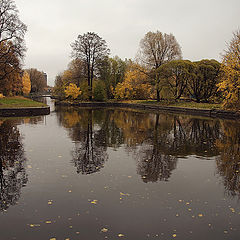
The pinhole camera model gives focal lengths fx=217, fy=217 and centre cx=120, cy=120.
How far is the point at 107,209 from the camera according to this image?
5227mm

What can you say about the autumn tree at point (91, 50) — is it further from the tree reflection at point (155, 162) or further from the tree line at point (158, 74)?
the tree reflection at point (155, 162)

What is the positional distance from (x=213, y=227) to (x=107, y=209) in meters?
2.38

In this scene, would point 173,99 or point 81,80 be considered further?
point 81,80

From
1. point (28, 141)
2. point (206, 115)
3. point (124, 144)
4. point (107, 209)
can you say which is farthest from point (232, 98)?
point (107, 209)

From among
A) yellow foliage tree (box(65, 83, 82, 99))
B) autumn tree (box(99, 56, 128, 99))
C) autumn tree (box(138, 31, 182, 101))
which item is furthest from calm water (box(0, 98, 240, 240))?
autumn tree (box(99, 56, 128, 99))

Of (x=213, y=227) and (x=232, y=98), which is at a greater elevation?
(x=232, y=98)

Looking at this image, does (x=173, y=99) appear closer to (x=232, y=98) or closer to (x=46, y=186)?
(x=232, y=98)

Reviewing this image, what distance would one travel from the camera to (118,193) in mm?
6082

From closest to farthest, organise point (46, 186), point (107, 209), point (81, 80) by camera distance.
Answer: point (107, 209) < point (46, 186) < point (81, 80)

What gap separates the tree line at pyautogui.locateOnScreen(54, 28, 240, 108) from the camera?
25.8 m

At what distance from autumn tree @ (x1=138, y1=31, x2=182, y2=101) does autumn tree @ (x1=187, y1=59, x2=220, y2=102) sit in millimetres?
6948

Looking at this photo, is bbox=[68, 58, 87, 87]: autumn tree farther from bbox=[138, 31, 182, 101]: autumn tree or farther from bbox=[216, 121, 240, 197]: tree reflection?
bbox=[216, 121, 240, 197]: tree reflection

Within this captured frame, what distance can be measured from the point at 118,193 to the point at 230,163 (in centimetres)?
548

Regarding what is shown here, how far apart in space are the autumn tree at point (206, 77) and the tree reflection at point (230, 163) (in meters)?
26.0
